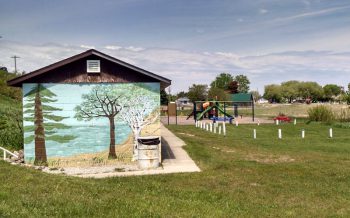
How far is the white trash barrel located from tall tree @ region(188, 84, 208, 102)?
77.4 m

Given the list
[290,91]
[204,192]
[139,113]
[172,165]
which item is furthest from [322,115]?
[290,91]

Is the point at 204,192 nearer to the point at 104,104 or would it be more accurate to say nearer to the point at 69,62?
the point at 104,104

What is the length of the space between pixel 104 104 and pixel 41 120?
2.46 metres

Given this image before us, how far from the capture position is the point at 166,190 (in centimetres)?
1078

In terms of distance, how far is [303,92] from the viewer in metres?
143

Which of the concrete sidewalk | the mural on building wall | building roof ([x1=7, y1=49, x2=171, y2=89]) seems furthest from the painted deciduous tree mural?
the concrete sidewalk

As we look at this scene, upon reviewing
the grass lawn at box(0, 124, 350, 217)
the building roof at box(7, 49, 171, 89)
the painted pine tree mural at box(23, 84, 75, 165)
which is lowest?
the grass lawn at box(0, 124, 350, 217)

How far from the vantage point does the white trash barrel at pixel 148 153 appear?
1474cm

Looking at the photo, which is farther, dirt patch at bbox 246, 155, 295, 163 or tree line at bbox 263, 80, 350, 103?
tree line at bbox 263, 80, 350, 103

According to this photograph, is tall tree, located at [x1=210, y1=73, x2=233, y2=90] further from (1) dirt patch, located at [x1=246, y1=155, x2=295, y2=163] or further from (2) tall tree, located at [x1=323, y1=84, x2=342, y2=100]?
(1) dirt patch, located at [x1=246, y1=155, x2=295, y2=163]

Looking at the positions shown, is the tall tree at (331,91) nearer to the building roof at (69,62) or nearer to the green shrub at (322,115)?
the green shrub at (322,115)

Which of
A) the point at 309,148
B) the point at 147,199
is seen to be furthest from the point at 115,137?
the point at 309,148

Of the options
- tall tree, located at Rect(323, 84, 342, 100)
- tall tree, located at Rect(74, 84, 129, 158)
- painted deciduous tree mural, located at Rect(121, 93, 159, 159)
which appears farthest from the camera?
tall tree, located at Rect(323, 84, 342, 100)

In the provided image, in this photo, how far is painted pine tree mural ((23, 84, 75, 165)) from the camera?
15.6 metres
